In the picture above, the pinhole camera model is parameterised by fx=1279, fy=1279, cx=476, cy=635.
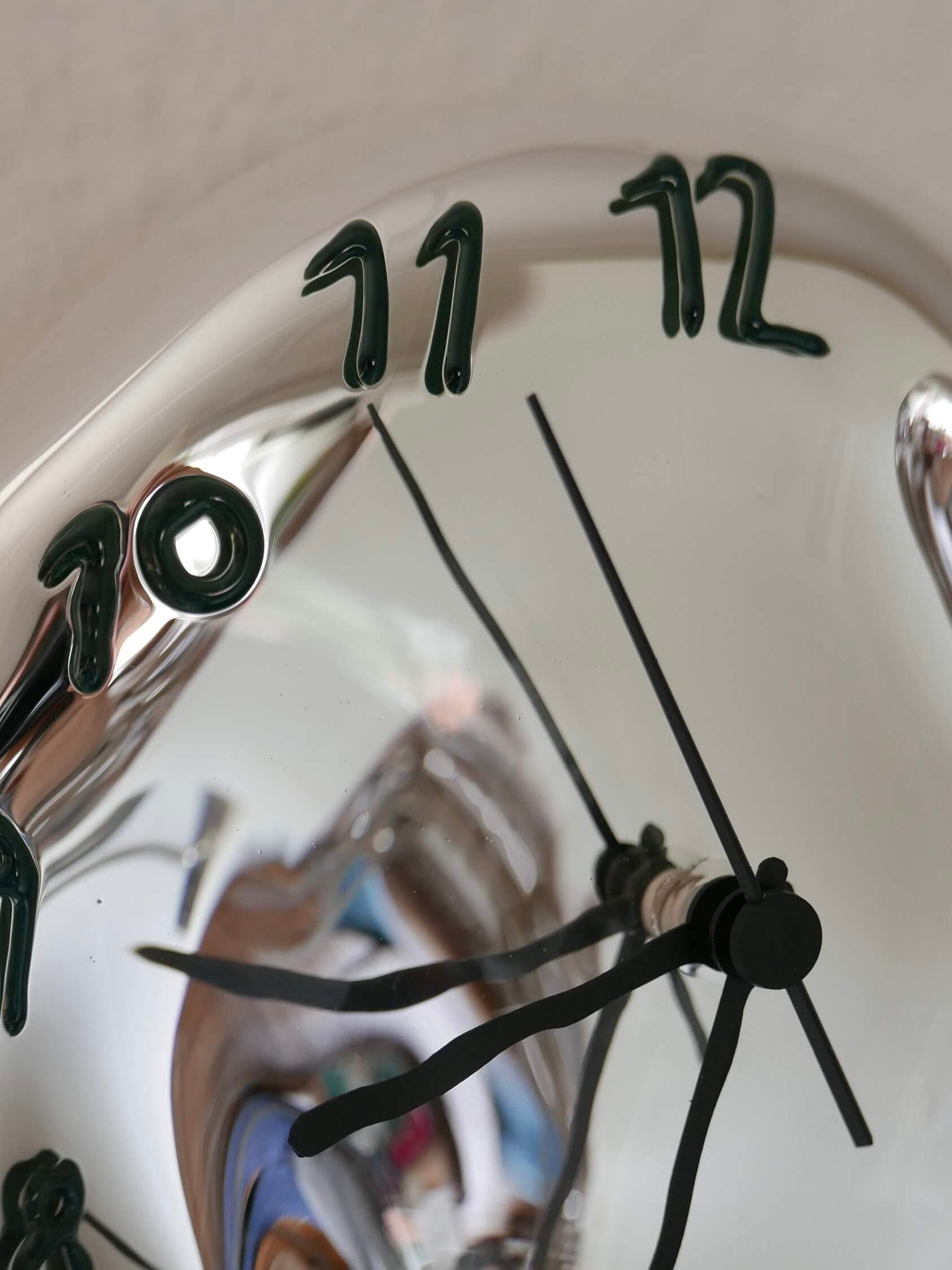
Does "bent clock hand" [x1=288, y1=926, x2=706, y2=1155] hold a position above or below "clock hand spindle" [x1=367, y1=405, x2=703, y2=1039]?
below

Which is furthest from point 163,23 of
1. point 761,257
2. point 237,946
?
point 237,946

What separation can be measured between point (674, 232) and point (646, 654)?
140 millimetres

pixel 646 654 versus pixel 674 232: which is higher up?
pixel 674 232

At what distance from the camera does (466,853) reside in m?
0.38

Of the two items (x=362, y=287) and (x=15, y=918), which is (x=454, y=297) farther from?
(x=15, y=918)

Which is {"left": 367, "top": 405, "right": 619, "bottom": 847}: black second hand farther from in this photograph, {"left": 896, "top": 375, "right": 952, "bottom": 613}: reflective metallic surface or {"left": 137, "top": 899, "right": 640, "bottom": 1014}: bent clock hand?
{"left": 896, "top": 375, "right": 952, "bottom": 613}: reflective metallic surface

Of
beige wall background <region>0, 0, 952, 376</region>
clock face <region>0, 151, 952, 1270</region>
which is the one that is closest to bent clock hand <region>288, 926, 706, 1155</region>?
clock face <region>0, 151, 952, 1270</region>

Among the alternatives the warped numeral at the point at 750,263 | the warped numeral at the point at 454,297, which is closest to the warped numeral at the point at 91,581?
the warped numeral at the point at 454,297

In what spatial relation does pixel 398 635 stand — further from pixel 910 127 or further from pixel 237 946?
pixel 910 127

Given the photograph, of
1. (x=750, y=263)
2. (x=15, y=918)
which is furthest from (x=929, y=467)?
(x=15, y=918)

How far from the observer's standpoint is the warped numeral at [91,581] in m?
0.35

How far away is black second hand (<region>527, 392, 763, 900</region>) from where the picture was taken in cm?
40

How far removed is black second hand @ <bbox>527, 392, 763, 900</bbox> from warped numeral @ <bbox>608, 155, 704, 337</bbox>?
0.06 metres

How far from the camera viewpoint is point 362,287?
0.38 metres
